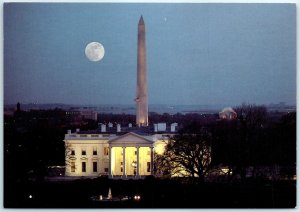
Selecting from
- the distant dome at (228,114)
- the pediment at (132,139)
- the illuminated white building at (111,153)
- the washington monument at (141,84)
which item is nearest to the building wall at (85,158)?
the illuminated white building at (111,153)

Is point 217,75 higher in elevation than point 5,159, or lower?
higher

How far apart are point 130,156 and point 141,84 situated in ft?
2.41

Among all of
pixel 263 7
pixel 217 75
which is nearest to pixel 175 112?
pixel 217 75

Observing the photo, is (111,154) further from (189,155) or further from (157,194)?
(189,155)

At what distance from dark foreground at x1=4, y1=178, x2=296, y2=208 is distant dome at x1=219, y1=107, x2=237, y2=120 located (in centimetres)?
65

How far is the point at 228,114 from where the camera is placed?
12.6 meters

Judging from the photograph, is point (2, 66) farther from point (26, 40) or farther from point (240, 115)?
point (240, 115)

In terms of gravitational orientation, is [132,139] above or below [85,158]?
above

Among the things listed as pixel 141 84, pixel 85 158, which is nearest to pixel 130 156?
pixel 85 158

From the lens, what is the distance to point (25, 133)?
1267 centimetres

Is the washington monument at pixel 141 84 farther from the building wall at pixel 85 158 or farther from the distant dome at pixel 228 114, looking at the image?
the distant dome at pixel 228 114

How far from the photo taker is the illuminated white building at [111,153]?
12.7 m

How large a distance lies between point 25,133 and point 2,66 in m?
0.71

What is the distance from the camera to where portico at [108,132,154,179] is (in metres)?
12.7
